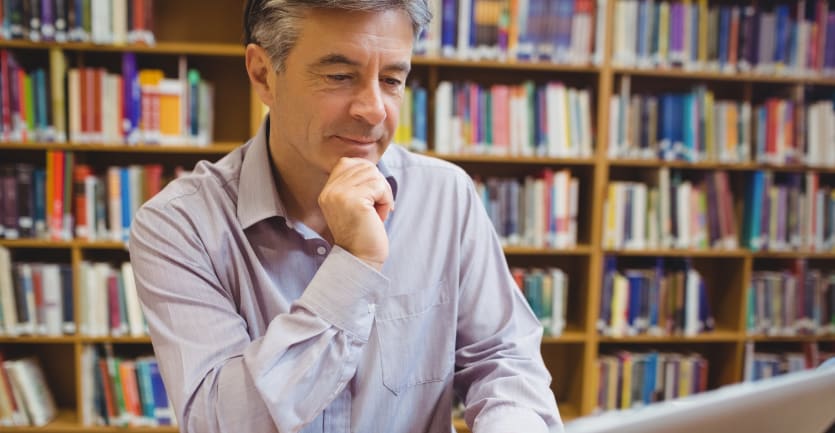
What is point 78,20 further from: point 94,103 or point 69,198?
point 69,198

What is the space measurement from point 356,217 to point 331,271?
0.09 m

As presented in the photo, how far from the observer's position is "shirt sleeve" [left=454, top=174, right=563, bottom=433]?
900mm

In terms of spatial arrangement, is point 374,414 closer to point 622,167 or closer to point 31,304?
point 31,304

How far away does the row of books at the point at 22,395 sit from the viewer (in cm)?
234

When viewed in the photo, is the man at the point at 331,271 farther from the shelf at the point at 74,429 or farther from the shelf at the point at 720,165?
the shelf at the point at 74,429

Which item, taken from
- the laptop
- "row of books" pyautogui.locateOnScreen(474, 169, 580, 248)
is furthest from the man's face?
"row of books" pyautogui.locateOnScreen(474, 169, 580, 248)

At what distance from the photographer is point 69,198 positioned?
2.32m

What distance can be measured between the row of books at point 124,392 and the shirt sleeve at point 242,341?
1658mm

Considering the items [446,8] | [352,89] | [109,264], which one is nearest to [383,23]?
[352,89]

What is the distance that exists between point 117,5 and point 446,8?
1.23 meters

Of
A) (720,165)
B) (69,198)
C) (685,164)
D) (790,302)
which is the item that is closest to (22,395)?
(69,198)

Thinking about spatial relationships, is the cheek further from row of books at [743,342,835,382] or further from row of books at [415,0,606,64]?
row of books at [743,342,835,382]

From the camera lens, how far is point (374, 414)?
3.26 ft

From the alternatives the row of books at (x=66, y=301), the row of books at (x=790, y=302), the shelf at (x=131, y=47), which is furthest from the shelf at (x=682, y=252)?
the row of books at (x=66, y=301)
